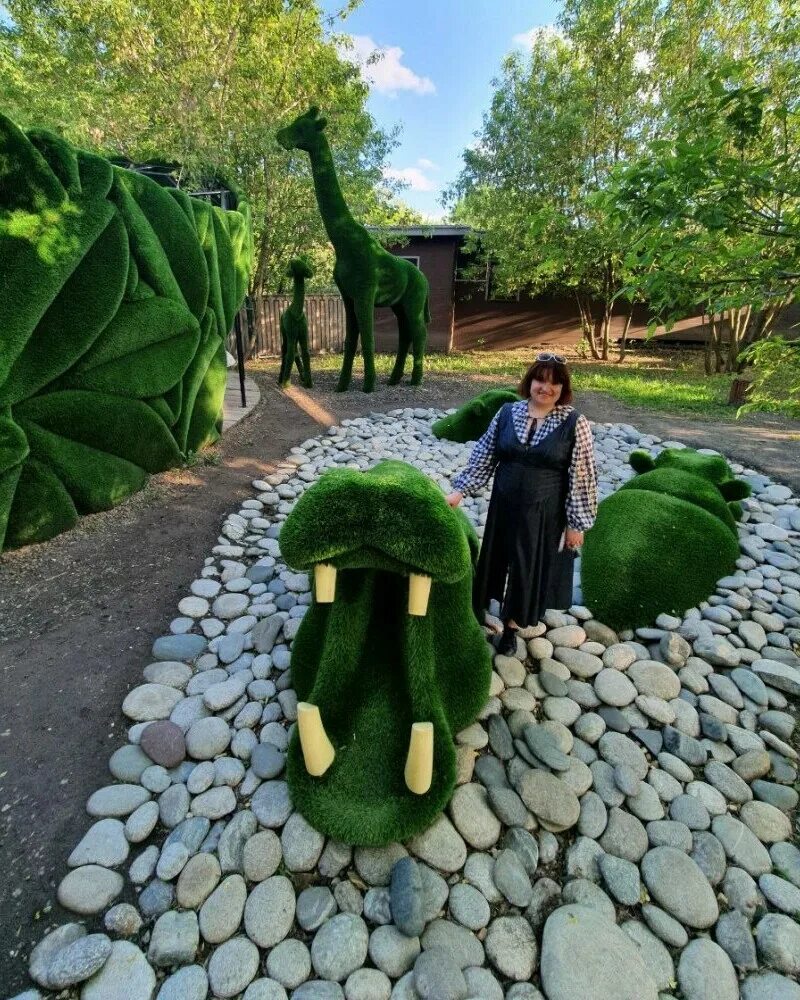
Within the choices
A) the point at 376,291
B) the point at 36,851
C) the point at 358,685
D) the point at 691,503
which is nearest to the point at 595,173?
the point at 376,291

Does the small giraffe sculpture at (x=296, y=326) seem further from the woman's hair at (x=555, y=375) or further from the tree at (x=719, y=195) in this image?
the woman's hair at (x=555, y=375)

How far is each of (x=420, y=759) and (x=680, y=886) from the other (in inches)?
35.6

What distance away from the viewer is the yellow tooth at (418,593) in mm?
1510

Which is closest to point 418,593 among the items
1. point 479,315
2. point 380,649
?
point 380,649

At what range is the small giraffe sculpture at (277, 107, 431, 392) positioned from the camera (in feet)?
19.1

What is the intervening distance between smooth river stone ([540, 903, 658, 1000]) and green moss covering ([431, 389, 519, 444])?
3.45m

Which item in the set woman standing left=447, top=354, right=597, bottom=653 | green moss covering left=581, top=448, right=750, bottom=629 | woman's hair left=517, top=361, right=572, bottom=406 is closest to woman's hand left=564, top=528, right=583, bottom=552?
woman standing left=447, top=354, right=597, bottom=653

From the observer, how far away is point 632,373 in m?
11.1

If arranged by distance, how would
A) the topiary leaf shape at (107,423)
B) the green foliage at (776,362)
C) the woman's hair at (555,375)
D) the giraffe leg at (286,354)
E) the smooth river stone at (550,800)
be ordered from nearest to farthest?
the smooth river stone at (550,800), the woman's hair at (555,375), the green foliage at (776,362), the topiary leaf shape at (107,423), the giraffe leg at (286,354)

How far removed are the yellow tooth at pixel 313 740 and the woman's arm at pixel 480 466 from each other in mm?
1121

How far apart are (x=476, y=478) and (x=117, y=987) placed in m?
1.98

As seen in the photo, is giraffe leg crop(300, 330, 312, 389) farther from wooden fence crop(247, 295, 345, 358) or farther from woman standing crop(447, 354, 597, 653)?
woman standing crop(447, 354, 597, 653)

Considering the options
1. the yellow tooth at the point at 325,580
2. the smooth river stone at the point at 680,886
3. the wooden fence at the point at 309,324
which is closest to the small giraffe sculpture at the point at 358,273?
the wooden fence at the point at 309,324

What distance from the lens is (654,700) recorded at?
2.21 metres
